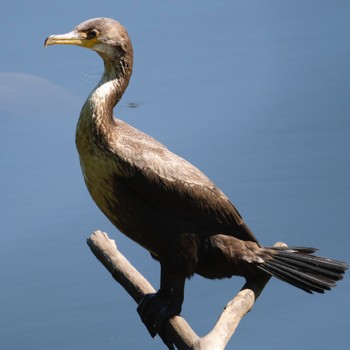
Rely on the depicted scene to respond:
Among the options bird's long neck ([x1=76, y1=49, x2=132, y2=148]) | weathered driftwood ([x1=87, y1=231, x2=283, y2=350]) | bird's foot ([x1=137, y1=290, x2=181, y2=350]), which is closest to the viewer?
weathered driftwood ([x1=87, y1=231, x2=283, y2=350])

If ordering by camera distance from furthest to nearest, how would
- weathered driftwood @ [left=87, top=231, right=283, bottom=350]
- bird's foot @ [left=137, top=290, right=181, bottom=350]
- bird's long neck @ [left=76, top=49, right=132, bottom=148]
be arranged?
bird's foot @ [left=137, top=290, right=181, bottom=350], bird's long neck @ [left=76, top=49, right=132, bottom=148], weathered driftwood @ [left=87, top=231, right=283, bottom=350]

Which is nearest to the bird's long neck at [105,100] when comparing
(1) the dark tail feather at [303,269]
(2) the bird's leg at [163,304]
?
(2) the bird's leg at [163,304]

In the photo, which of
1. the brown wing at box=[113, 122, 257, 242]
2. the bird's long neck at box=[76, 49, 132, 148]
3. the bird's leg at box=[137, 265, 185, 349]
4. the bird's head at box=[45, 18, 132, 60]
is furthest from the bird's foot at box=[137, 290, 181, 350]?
the bird's head at box=[45, 18, 132, 60]

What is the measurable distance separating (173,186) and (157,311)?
29cm

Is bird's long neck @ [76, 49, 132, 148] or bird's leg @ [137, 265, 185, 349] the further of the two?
bird's leg @ [137, 265, 185, 349]

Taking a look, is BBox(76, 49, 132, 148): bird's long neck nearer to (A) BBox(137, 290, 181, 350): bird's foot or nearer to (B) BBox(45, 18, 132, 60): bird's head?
(B) BBox(45, 18, 132, 60): bird's head

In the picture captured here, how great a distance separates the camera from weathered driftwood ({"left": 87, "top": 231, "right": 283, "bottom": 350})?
2316mm

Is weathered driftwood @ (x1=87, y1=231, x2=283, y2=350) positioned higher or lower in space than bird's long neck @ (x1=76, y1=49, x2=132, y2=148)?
lower

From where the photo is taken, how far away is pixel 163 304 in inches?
105

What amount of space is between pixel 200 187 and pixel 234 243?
0.50 feet

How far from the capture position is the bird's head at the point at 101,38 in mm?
2527

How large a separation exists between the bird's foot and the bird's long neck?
0.40 metres

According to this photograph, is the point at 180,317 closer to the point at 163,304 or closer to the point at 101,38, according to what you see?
the point at 163,304

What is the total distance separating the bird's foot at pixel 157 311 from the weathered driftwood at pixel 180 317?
2cm
